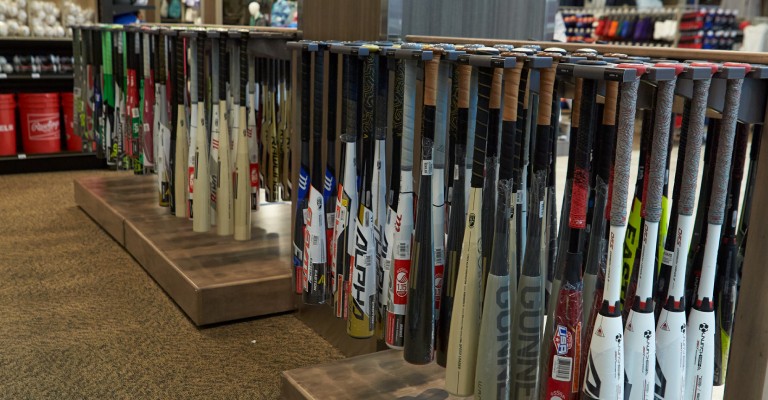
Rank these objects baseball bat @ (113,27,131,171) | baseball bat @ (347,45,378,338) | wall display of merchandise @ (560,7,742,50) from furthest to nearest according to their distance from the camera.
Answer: wall display of merchandise @ (560,7,742,50) → baseball bat @ (113,27,131,171) → baseball bat @ (347,45,378,338)

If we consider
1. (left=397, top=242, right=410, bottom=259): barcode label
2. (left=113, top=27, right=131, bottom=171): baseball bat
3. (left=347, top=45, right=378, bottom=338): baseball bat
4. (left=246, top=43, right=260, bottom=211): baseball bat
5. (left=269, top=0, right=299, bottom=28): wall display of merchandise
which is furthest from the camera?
(left=269, top=0, right=299, bottom=28): wall display of merchandise

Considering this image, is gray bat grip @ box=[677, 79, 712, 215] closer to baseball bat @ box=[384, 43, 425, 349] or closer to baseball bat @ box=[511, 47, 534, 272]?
baseball bat @ box=[511, 47, 534, 272]

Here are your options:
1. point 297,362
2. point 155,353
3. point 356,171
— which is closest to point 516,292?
point 356,171

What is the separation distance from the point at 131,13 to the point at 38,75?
0.88 m

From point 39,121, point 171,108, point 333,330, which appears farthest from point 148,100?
point 39,121

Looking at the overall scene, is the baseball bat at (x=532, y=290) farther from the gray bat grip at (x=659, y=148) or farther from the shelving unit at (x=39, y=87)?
the shelving unit at (x=39, y=87)

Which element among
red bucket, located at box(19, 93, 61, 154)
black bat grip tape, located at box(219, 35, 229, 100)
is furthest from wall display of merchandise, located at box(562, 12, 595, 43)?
black bat grip tape, located at box(219, 35, 229, 100)

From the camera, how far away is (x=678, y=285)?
1.26m

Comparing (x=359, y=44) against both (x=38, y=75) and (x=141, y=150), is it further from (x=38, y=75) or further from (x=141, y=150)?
(x=38, y=75)

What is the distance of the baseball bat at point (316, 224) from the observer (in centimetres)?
192

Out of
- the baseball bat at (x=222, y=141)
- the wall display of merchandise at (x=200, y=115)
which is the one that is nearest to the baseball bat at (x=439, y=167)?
the wall display of merchandise at (x=200, y=115)

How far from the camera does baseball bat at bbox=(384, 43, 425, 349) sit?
5.35ft

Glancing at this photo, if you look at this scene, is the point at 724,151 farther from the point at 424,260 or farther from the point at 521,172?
the point at 424,260

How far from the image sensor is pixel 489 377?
1433mm
